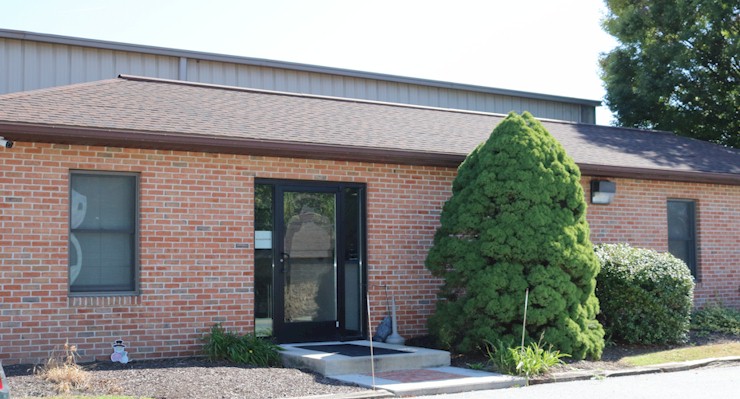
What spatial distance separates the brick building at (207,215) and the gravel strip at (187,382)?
2.83 feet

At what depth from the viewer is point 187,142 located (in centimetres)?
1092

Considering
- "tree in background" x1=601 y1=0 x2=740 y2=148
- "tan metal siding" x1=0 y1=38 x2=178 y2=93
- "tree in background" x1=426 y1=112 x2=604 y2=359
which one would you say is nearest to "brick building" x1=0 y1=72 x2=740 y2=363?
"tree in background" x1=426 y1=112 x2=604 y2=359

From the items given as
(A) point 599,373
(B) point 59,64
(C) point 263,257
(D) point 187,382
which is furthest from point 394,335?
(B) point 59,64

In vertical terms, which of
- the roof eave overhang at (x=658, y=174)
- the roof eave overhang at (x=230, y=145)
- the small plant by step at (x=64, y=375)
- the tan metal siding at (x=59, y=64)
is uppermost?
the tan metal siding at (x=59, y=64)

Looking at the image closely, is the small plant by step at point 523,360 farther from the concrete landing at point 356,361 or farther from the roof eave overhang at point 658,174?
the roof eave overhang at point 658,174

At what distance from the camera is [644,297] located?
12.8 m

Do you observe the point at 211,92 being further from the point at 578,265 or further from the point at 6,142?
the point at 578,265

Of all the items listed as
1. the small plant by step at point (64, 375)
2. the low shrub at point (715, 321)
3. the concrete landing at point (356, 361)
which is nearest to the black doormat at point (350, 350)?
A: the concrete landing at point (356, 361)

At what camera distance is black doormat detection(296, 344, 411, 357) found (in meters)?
10.9

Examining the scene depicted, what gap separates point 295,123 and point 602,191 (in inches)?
208

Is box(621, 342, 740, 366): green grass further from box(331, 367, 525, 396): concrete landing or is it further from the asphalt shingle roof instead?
the asphalt shingle roof

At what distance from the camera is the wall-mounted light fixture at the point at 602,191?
14523 millimetres

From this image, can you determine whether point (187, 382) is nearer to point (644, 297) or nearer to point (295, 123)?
point (295, 123)

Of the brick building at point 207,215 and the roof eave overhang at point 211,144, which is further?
the brick building at point 207,215
